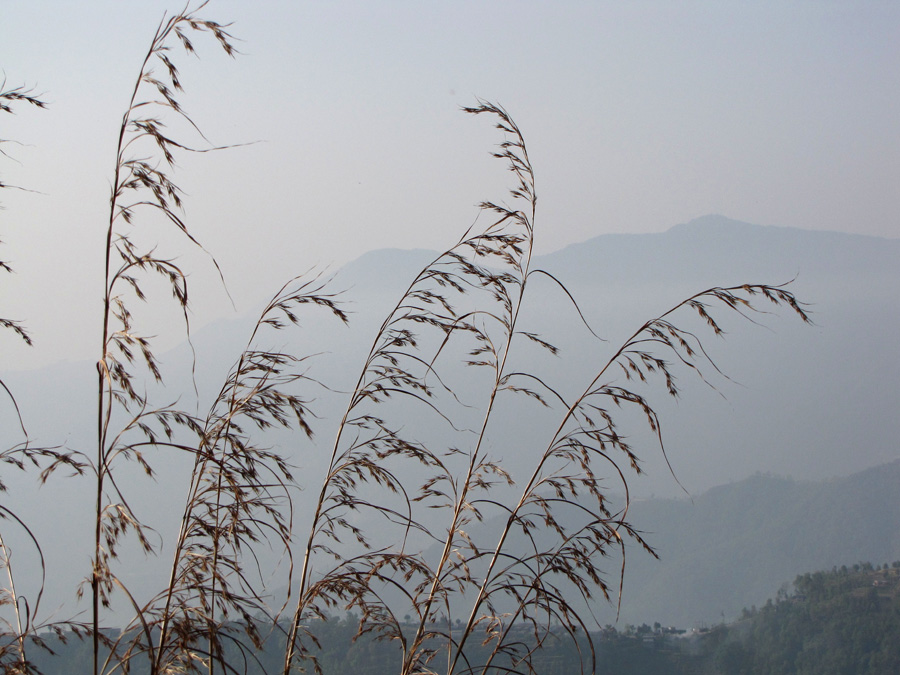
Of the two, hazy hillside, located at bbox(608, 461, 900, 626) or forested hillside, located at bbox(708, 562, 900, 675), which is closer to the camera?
forested hillside, located at bbox(708, 562, 900, 675)

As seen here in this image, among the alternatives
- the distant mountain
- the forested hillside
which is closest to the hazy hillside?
the distant mountain

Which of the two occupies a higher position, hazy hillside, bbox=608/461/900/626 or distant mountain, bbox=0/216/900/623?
distant mountain, bbox=0/216/900/623

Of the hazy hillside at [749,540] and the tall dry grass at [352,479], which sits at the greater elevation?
the tall dry grass at [352,479]

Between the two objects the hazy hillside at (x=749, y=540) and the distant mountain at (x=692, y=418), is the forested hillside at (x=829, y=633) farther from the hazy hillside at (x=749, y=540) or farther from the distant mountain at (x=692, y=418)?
the hazy hillside at (x=749, y=540)

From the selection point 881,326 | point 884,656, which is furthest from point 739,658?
point 881,326

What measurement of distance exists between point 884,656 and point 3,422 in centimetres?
11884

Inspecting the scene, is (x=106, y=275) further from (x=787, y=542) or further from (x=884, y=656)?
(x=787, y=542)

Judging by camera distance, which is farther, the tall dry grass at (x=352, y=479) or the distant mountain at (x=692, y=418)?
the distant mountain at (x=692, y=418)

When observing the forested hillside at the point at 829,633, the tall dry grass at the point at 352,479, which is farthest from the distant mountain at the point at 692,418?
the tall dry grass at the point at 352,479

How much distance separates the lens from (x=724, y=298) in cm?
181

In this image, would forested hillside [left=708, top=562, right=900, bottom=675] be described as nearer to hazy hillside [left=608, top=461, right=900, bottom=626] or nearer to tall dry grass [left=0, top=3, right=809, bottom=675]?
hazy hillside [left=608, top=461, right=900, bottom=626]

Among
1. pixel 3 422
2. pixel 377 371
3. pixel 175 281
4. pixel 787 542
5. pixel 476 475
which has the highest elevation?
pixel 3 422

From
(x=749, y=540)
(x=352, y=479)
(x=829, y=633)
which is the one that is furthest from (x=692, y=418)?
(x=352, y=479)

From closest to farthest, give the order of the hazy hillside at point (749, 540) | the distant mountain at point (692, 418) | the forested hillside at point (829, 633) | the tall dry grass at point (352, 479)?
the tall dry grass at point (352, 479) < the forested hillside at point (829, 633) < the hazy hillside at point (749, 540) < the distant mountain at point (692, 418)
